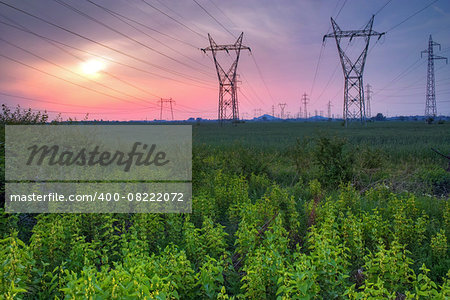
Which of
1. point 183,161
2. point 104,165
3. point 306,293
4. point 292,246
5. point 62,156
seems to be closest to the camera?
point 306,293

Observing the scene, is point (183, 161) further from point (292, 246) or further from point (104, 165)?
point (292, 246)

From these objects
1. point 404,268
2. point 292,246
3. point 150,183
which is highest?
point 150,183

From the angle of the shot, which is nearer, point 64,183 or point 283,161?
point 64,183

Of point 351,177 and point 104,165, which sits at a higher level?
point 104,165

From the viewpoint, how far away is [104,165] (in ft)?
27.4

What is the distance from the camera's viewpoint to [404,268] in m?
3.43

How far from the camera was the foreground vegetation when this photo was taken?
2.87 m

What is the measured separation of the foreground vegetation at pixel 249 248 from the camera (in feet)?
9.43

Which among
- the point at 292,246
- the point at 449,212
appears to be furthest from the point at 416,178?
the point at 292,246

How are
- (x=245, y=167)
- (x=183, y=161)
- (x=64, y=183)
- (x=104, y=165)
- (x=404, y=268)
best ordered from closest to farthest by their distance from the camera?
(x=404, y=268) < (x=64, y=183) < (x=104, y=165) < (x=183, y=161) < (x=245, y=167)

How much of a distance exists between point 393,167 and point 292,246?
10.2 metres

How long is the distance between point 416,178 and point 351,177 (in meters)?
2.72

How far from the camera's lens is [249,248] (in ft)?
13.0

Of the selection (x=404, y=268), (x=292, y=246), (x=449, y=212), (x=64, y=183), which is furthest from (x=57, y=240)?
(x=449, y=212)
